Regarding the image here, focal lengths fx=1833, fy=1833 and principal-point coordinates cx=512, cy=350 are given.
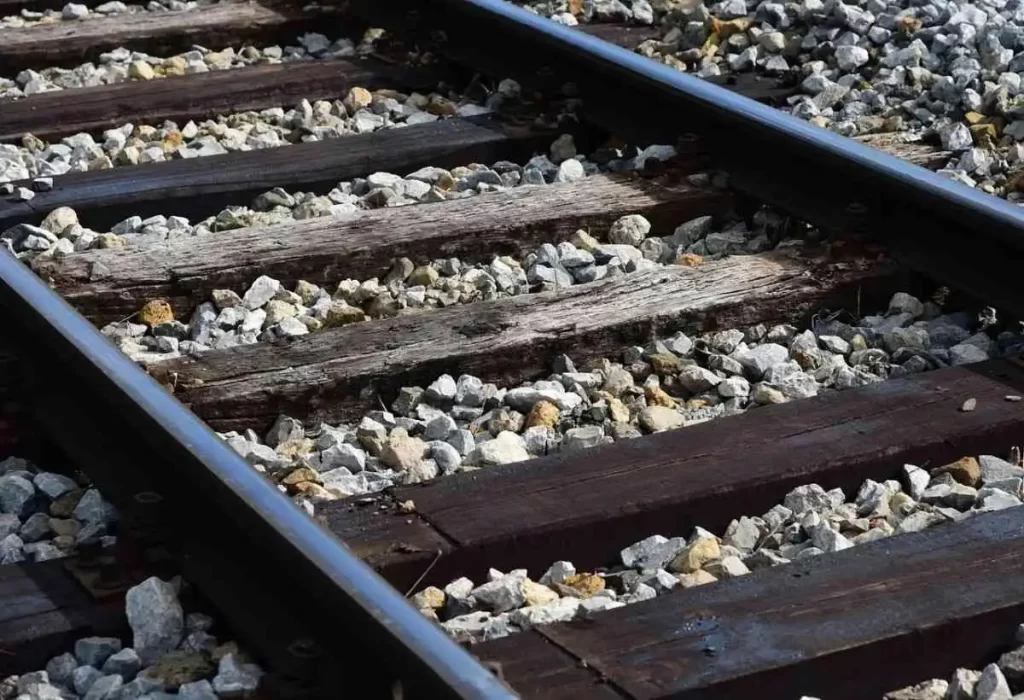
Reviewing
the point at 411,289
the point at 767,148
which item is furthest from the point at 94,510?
the point at 767,148

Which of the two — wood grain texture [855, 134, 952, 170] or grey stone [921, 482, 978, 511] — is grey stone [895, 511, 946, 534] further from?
wood grain texture [855, 134, 952, 170]

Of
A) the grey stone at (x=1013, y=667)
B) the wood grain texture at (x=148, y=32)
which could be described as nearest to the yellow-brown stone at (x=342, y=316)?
the grey stone at (x=1013, y=667)

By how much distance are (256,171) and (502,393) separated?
1.20m

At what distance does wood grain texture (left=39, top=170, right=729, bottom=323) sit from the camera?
3.43m

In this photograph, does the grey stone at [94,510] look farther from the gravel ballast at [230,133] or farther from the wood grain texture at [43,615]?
the gravel ballast at [230,133]

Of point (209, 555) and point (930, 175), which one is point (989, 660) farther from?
point (930, 175)

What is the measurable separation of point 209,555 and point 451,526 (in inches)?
13.3

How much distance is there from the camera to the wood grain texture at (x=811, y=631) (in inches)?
85.4

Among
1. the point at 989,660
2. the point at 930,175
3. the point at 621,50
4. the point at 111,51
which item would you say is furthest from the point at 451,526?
the point at 111,51

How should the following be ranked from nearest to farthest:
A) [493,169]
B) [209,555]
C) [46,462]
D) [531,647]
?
[531,647] < [209,555] < [46,462] < [493,169]

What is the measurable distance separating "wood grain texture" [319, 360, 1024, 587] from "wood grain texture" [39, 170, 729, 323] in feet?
3.15

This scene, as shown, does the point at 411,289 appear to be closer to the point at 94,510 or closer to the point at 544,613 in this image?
the point at 94,510

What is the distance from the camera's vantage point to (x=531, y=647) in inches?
87.7

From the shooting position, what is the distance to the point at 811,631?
224 centimetres
